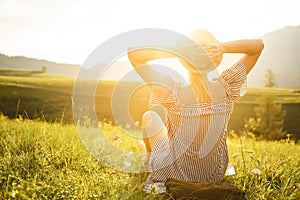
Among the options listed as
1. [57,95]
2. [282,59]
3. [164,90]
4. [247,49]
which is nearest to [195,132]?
[164,90]

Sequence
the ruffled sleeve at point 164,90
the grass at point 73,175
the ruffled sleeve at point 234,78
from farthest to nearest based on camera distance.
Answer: the ruffled sleeve at point 234,78 < the ruffled sleeve at point 164,90 < the grass at point 73,175

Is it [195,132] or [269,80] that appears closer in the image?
[195,132]

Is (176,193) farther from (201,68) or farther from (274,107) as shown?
(274,107)

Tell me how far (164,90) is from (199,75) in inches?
11.5

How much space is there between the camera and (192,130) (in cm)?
283

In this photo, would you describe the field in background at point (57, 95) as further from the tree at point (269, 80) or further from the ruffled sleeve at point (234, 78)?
the ruffled sleeve at point (234, 78)

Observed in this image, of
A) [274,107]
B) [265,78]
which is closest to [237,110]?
[274,107]

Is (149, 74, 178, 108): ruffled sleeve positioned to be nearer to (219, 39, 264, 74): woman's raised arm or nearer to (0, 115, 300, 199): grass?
(219, 39, 264, 74): woman's raised arm

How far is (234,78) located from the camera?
2.88 meters

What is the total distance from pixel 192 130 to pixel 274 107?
31767 millimetres

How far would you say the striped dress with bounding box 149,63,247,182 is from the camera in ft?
9.11

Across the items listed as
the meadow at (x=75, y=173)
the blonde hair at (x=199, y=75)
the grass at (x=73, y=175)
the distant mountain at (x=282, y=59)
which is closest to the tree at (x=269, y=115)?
the distant mountain at (x=282, y=59)

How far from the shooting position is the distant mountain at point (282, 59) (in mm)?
58844

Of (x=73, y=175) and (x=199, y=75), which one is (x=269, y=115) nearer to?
(x=199, y=75)
